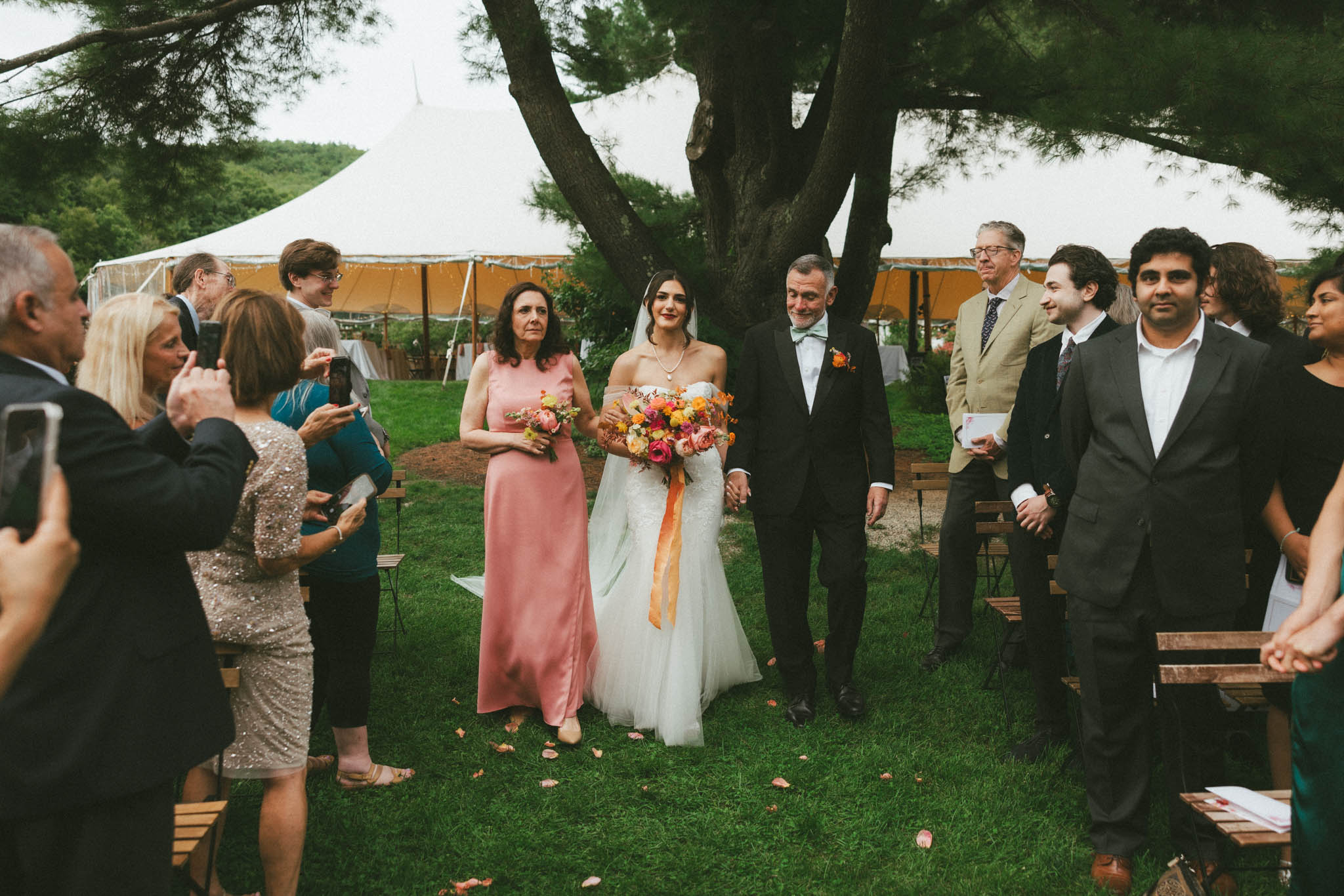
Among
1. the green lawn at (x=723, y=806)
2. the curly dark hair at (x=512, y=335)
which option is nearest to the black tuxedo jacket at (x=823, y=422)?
the curly dark hair at (x=512, y=335)

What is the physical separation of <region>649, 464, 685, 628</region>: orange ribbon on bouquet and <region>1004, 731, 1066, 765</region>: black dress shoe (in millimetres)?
1713

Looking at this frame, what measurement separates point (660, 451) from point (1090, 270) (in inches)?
83.2

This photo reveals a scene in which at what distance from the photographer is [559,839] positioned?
3602mm

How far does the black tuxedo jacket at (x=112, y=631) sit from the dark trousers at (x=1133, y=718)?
114 inches

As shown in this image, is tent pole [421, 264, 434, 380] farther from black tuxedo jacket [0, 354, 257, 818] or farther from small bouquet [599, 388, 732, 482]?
black tuxedo jacket [0, 354, 257, 818]

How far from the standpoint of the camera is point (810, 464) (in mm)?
4648

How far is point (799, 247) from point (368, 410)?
3966 millimetres

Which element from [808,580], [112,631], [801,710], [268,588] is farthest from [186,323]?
[801,710]

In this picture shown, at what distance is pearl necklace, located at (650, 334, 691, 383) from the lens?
5.03 m

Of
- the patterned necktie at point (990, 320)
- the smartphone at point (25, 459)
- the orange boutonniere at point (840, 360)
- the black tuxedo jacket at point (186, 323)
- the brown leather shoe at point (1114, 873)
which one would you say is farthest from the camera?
the patterned necktie at point (990, 320)

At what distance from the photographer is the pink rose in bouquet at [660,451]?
457 centimetres

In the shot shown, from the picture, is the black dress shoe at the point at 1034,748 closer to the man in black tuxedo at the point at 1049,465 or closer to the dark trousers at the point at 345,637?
the man in black tuxedo at the point at 1049,465

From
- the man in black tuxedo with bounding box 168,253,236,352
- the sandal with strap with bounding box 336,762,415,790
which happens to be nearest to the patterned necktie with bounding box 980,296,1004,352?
the sandal with strap with bounding box 336,762,415,790

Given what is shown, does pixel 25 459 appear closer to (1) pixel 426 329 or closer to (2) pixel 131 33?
(2) pixel 131 33
